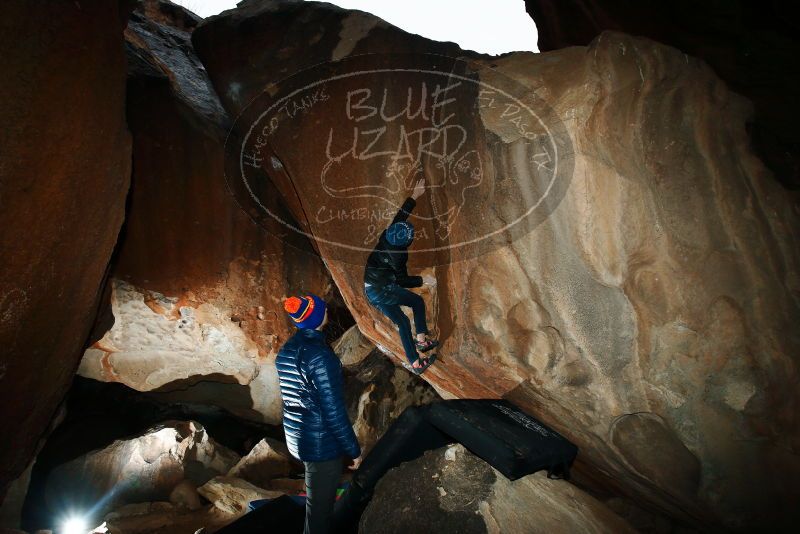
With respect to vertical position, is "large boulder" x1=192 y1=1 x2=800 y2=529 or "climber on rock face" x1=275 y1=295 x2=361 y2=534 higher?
"large boulder" x1=192 y1=1 x2=800 y2=529

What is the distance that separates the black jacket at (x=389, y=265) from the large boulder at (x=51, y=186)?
2.23 m

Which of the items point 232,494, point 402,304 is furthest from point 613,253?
point 232,494

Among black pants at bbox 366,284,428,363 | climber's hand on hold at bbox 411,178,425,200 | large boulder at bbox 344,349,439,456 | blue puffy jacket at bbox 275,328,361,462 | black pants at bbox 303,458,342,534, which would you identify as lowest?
large boulder at bbox 344,349,439,456

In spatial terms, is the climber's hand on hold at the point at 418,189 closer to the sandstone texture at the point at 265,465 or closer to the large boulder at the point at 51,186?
the large boulder at the point at 51,186

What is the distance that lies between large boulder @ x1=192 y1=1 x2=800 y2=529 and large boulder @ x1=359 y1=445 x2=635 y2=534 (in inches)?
19.2

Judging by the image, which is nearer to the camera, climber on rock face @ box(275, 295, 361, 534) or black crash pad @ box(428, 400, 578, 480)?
black crash pad @ box(428, 400, 578, 480)

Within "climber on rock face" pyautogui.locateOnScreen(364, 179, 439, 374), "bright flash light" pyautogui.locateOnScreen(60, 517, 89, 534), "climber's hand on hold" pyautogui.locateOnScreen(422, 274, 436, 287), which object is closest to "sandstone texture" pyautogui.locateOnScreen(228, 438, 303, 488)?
"bright flash light" pyautogui.locateOnScreen(60, 517, 89, 534)

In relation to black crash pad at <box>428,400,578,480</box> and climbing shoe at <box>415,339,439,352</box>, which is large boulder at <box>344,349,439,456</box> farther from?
black crash pad at <box>428,400,578,480</box>

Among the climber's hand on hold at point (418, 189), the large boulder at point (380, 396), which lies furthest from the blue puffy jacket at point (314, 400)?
the large boulder at point (380, 396)

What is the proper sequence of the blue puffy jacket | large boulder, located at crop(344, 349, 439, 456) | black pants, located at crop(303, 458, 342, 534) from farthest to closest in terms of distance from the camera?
large boulder, located at crop(344, 349, 439, 456) < black pants, located at crop(303, 458, 342, 534) < the blue puffy jacket

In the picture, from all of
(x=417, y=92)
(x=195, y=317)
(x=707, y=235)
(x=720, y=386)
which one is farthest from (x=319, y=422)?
(x=195, y=317)

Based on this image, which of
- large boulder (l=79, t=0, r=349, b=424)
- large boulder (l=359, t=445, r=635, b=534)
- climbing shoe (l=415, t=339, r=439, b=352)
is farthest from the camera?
large boulder (l=79, t=0, r=349, b=424)

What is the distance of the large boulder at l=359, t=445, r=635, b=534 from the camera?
2.29 metres

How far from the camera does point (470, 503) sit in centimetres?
238
